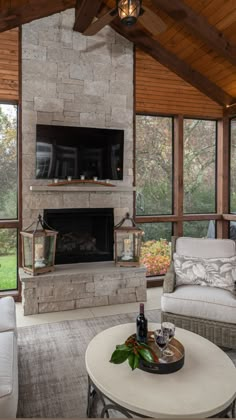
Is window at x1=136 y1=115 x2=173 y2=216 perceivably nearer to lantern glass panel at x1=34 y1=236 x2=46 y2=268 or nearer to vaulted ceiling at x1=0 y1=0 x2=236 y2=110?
vaulted ceiling at x1=0 y1=0 x2=236 y2=110

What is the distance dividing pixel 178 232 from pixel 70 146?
2295mm

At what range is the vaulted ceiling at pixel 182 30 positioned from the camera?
3.84 metres

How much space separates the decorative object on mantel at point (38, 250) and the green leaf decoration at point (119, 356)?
2.26 m

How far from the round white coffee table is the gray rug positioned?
0.32 m

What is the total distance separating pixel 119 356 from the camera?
1.94m

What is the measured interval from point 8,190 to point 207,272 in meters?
2.88

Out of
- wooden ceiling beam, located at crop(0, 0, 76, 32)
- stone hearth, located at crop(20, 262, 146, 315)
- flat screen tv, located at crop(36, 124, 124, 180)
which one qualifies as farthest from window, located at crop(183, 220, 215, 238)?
wooden ceiling beam, located at crop(0, 0, 76, 32)

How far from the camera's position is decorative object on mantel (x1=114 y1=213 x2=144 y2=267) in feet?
14.6

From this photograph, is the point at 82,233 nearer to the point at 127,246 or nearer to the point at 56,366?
the point at 127,246

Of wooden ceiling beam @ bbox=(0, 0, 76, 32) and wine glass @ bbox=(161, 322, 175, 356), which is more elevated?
wooden ceiling beam @ bbox=(0, 0, 76, 32)

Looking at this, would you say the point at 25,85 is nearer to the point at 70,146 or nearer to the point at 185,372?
the point at 70,146

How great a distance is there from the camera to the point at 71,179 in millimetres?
4398

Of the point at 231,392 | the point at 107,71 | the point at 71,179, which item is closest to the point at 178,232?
the point at 71,179

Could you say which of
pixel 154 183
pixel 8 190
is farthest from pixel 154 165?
pixel 8 190
